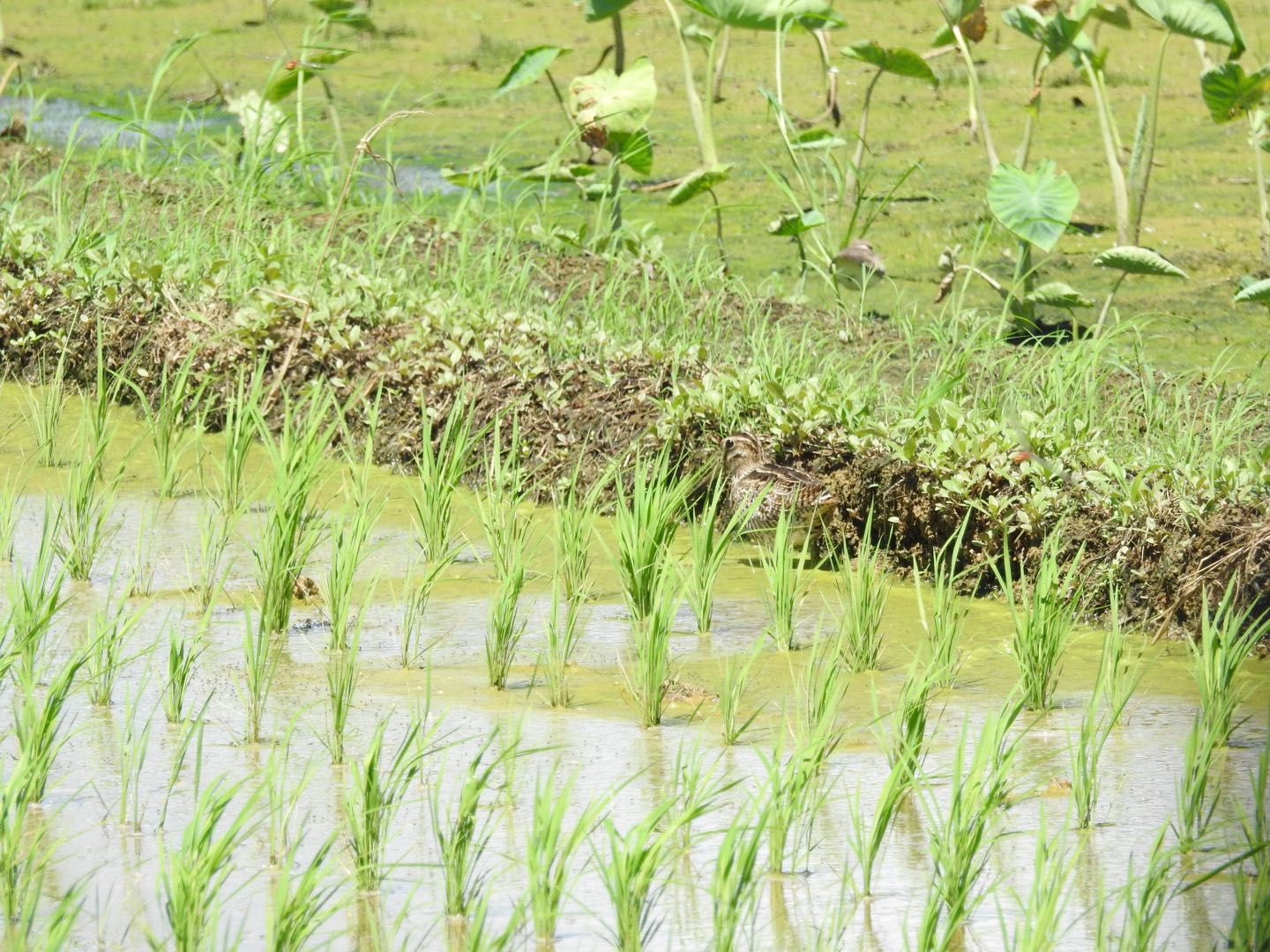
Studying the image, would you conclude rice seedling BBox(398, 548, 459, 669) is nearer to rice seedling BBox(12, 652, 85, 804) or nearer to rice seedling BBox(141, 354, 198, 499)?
rice seedling BBox(12, 652, 85, 804)

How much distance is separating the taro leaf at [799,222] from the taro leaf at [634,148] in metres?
0.67

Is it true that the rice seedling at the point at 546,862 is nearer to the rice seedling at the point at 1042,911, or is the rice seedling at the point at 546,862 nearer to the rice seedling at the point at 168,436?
the rice seedling at the point at 1042,911

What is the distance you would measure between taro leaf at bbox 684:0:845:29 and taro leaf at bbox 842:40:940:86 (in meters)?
0.16

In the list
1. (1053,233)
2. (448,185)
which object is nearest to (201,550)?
(1053,233)

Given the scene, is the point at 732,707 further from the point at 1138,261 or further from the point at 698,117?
the point at 698,117

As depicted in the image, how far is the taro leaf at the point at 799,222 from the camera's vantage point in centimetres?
545

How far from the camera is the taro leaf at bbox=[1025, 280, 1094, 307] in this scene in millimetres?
5266

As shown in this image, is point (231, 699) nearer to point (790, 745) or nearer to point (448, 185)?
point (790, 745)

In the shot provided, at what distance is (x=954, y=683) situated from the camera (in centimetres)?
325

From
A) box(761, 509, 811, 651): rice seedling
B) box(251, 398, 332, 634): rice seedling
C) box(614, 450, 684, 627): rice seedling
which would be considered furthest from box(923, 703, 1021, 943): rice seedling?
box(251, 398, 332, 634): rice seedling

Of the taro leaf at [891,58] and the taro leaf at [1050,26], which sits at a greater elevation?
the taro leaf at [1050,26]

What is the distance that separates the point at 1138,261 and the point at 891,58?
1530 mm

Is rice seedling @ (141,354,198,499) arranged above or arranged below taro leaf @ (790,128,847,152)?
below

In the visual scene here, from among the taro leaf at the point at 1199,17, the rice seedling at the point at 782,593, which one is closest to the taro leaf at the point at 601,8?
the taro leaf at the point at 1199,17
